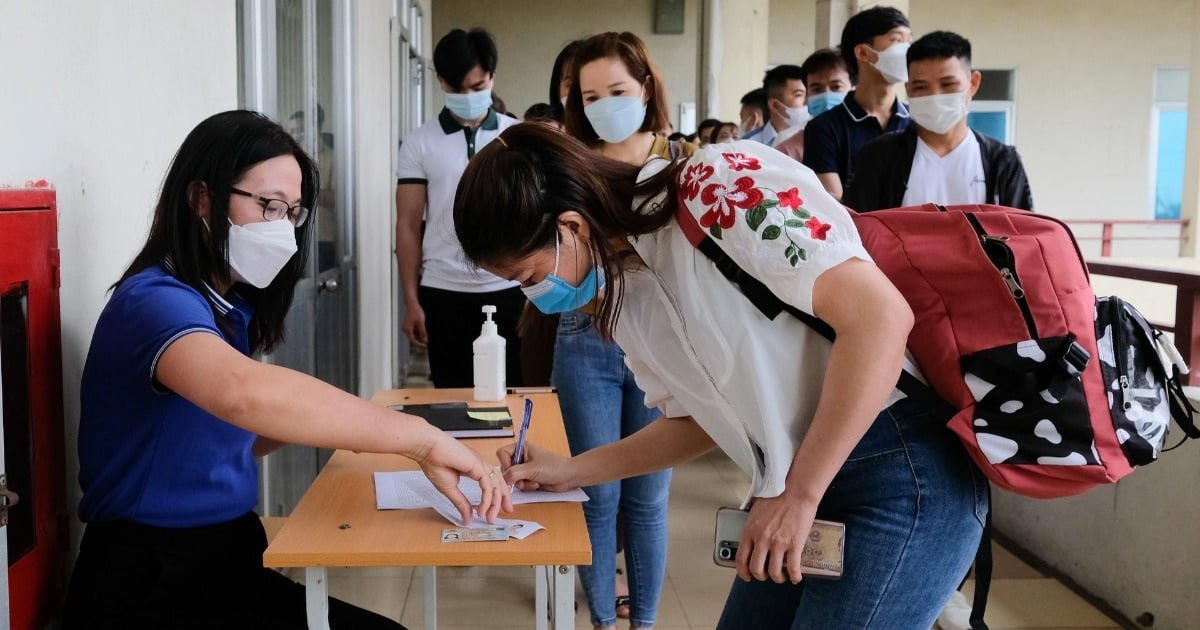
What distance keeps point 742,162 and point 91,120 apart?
0.90 meters

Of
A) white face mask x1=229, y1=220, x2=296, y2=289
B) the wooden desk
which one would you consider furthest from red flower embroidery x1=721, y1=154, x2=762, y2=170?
white face mask x1=229, y1=220, x2=296, y2=289

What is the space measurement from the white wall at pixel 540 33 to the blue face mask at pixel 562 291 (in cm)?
1033

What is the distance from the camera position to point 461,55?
318cm

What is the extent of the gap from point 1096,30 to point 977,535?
1272 cm

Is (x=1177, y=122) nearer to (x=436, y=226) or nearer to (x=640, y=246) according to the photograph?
(x=436, y=226)

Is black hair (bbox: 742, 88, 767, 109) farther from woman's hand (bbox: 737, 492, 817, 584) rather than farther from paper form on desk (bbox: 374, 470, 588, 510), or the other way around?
woman's hand (bbox: 737, 492, 817, 584)

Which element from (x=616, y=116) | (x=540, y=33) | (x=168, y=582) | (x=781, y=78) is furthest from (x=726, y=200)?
(x=540, y=33)

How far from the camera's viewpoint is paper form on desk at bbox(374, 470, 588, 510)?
1.42 m

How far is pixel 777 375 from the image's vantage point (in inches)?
45.4

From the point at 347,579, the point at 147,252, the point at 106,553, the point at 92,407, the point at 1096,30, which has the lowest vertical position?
the point at 347,579

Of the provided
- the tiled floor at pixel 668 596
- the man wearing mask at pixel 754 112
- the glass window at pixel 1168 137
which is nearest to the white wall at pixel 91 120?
the tiled floor at pixel 668 596

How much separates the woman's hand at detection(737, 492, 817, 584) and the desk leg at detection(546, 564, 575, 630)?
29 centimetres

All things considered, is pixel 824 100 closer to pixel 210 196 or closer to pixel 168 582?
pixel 210 196

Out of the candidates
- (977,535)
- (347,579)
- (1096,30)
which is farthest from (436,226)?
(1096,30)
